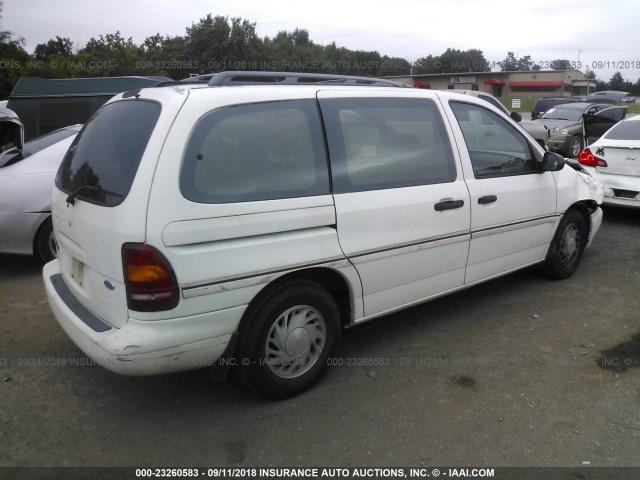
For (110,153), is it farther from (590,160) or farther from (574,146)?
(574,146)

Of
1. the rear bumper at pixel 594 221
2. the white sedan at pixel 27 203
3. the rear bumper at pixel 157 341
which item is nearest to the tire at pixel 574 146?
the rear bumper at pixel 594 221

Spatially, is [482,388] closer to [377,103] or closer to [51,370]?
[377,103]

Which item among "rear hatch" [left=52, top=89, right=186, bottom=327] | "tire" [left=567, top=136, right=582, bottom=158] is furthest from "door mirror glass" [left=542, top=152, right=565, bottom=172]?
"tire" [left=567, top=136, right=582, bottom=158]

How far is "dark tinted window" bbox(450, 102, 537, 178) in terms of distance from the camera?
13.0 ft

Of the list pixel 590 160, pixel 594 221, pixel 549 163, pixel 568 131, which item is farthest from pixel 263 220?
pixel 568 131

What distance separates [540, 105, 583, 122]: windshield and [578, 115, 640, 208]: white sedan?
27.3 ft

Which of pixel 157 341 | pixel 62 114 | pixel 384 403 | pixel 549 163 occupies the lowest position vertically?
pixel 384 403

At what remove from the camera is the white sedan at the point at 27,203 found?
5.08 metres

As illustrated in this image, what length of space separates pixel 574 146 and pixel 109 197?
14139mm

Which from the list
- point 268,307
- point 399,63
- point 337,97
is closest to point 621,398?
point 268,307

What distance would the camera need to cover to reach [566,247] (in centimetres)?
497

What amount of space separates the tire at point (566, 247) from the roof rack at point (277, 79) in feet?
6.93

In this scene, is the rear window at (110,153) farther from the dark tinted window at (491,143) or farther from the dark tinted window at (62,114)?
the dark tinted window at (62,114)

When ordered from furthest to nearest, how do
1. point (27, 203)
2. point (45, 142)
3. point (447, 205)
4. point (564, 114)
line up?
point (564, 114) → point (45, 142) → point (27, 203) → point (447, 205)
